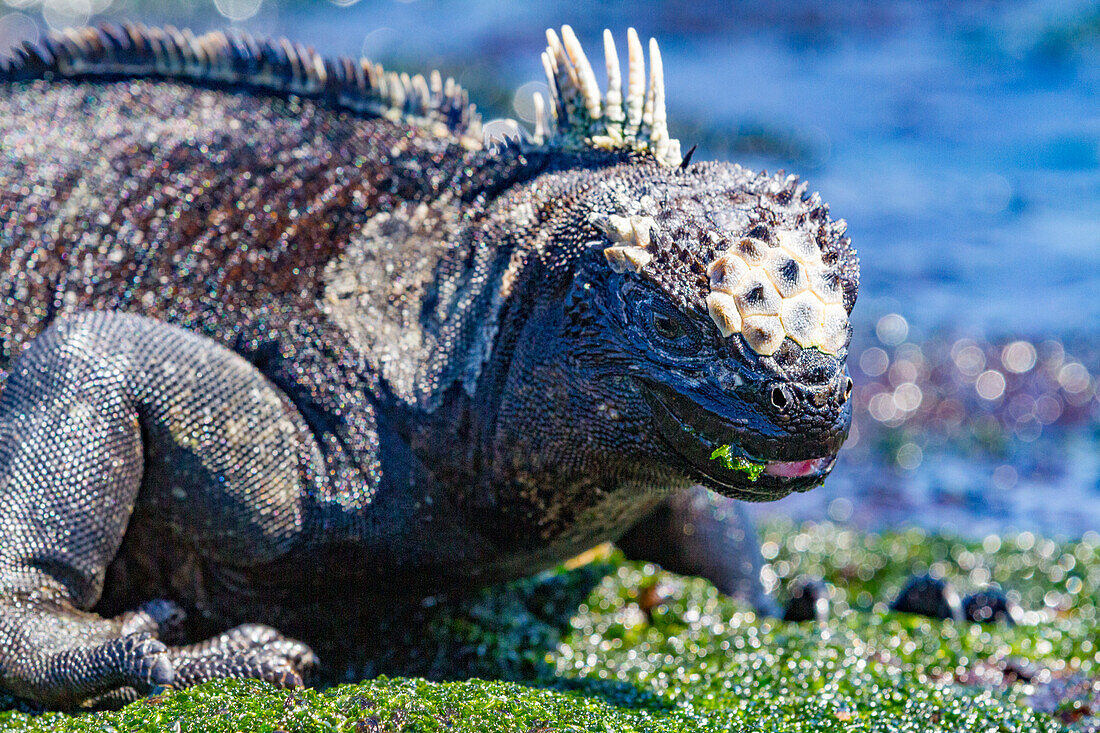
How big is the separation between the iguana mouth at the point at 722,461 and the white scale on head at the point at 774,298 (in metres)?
0.28

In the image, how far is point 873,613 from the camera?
5312mm

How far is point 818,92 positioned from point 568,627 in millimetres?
15557

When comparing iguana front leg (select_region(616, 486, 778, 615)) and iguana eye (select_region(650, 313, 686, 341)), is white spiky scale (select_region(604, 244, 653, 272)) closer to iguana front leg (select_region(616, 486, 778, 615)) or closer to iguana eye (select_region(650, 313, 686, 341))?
iguana eye (select_region(650, 313, 686, 341))

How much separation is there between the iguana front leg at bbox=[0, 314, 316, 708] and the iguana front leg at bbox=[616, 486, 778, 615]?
192 cm

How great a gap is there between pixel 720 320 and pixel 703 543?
223 cm

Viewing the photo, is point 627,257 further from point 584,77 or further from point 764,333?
point 584,77

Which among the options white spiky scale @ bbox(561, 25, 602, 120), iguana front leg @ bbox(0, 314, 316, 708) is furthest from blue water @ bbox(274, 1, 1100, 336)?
iguana front leg @ bbox(0, 314, 316, 708)

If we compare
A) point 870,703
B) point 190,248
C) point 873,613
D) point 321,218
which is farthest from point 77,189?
point 873,613

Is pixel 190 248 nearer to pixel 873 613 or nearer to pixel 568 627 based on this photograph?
pixel 568 627

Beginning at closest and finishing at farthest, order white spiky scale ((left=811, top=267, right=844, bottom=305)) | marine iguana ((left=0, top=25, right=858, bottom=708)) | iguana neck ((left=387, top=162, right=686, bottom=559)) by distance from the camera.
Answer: white spiky scale ((left=811, top=267, right=844, bottom=305)) → marine iguana ((left=0, top=25, right=858, bottom=708)) → iguana neck ((left=387, top=162, right=686, bottom=559))

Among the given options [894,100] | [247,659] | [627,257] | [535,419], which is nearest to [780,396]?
[627,257]

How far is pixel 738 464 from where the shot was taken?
3436mm

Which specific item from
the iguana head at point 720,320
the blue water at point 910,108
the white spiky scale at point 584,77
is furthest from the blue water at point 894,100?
the iguana head at point 720,320

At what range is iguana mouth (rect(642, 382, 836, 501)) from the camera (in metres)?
3.42
